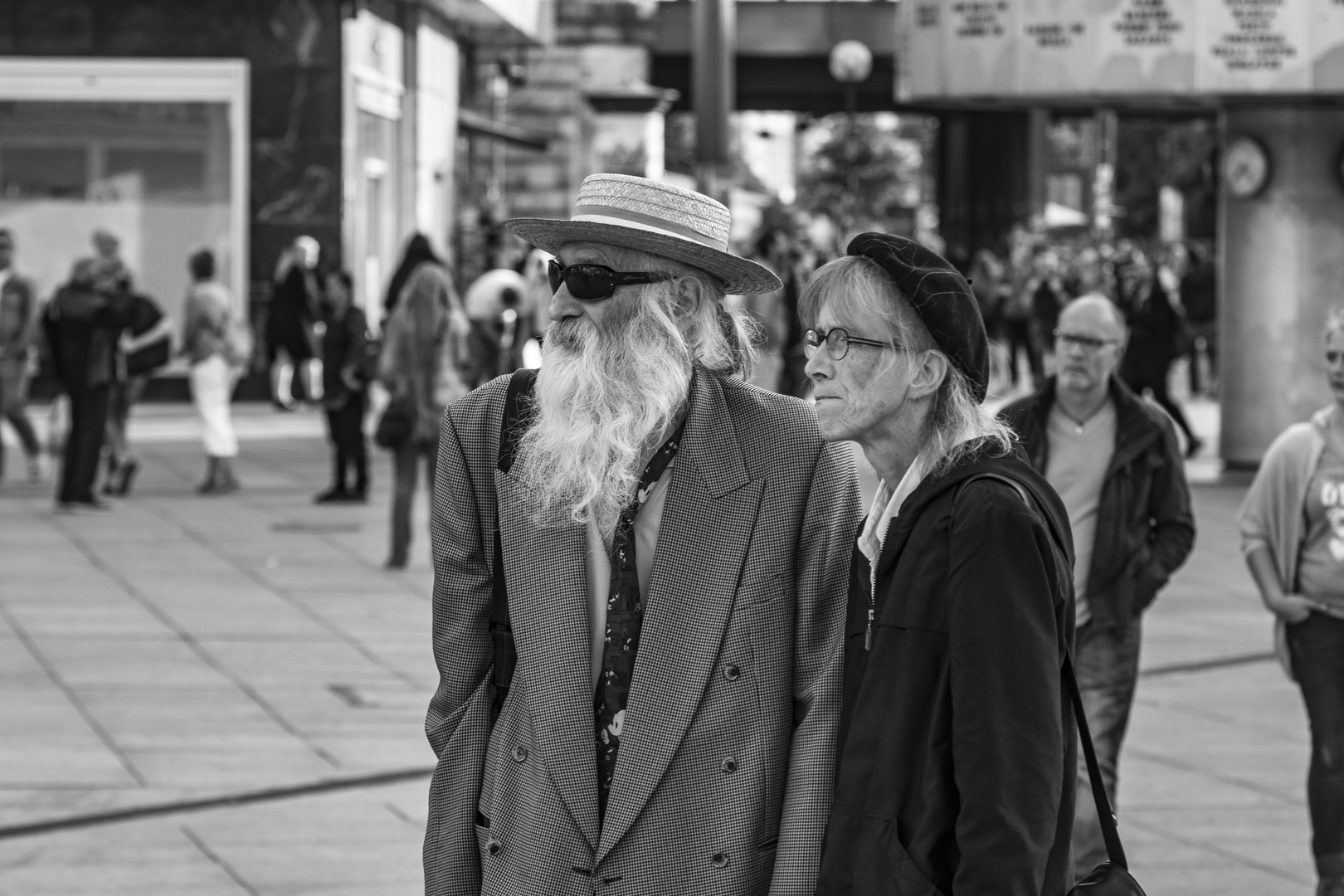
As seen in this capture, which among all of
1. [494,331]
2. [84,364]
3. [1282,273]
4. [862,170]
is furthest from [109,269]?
[862,170]

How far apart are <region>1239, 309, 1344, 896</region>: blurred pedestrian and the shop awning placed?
26457 mm

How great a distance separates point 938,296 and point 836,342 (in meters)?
0.16

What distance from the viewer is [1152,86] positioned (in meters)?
16.1

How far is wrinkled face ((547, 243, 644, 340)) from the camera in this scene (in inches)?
126

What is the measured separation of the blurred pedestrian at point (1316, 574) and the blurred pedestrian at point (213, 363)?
1078 cm

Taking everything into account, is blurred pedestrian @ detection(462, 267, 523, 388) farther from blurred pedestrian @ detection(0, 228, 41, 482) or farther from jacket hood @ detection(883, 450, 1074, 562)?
jacket hood @ detection(883, 450, 1074, 562)

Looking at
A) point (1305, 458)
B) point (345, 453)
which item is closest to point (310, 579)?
point (345, 453)

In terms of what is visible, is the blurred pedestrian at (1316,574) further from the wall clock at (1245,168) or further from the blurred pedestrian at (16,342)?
the blurred pedestrian at (16,342)

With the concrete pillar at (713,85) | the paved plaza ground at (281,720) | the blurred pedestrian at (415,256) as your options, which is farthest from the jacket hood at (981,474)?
the concrete pillar at (713,85)

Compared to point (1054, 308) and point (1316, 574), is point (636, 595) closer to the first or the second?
point (1316, 574)

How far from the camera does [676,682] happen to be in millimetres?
3047

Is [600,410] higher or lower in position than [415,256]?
lower

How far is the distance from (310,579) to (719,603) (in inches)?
342

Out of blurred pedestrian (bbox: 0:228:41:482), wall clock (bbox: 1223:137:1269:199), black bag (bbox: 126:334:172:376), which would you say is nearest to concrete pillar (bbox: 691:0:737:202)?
wall clock (bbox: 1223:137:1269:199)
